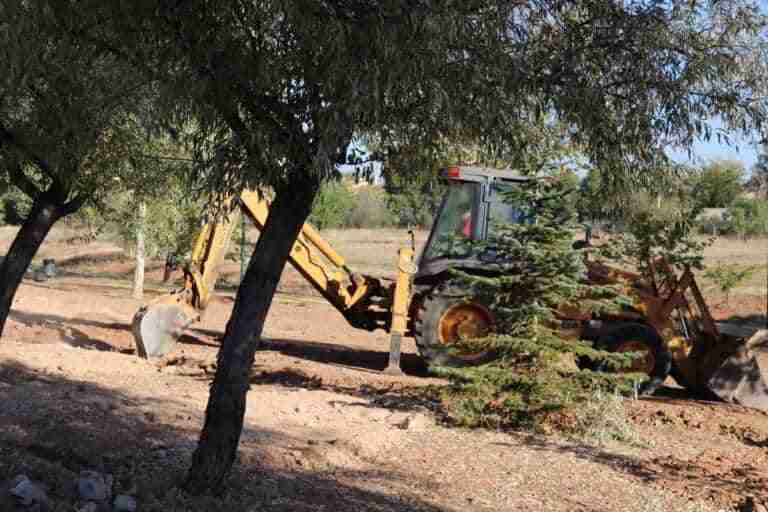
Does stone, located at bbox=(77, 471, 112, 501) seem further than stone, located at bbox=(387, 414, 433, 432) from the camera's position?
No

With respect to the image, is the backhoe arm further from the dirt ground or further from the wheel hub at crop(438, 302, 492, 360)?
the wheel hub at crop(438, 302, 492, 360)

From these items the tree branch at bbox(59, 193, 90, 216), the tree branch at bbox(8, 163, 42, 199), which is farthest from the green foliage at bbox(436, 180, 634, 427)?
the tree branch at bbox(8, 163, 42, 199)

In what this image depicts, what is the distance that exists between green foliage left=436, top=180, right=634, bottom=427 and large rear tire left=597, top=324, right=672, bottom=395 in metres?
2.64

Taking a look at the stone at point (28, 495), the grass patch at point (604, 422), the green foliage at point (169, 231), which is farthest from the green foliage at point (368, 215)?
the stone at point (28, 495)

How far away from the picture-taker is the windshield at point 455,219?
13969 millimetres

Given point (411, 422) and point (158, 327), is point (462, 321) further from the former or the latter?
point (158, 327)

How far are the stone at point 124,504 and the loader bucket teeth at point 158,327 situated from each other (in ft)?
Answer: 27.1

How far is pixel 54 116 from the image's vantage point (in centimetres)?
870

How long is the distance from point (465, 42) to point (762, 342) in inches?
355

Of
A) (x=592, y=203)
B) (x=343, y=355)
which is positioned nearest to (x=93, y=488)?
(x=592, y=203)

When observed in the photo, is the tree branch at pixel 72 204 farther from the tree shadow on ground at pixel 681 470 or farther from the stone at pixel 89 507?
the tree shadow on ground at pixel 681 470

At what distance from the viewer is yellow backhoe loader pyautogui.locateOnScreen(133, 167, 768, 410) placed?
13.4 m

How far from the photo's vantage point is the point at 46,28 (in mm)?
6156

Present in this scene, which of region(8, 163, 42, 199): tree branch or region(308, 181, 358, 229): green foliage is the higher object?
region(308, 181, 358, 229): green foliage
